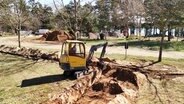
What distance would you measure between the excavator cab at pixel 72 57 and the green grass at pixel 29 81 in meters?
0.75

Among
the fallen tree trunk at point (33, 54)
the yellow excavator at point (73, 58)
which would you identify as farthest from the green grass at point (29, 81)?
the fallen tree trunk at point (33, 54)

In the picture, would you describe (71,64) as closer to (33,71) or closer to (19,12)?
(33,71)

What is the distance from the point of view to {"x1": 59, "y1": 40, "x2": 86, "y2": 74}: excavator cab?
15805 millimetres

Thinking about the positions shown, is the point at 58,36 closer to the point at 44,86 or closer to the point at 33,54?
the point at 33,54

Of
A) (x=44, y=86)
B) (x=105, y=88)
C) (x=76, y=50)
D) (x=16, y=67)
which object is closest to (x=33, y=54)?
(x=16, y=67)

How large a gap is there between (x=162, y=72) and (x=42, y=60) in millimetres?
10247

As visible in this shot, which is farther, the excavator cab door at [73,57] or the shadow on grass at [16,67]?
the shadow on grass at [16,67]

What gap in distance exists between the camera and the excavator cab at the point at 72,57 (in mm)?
15805

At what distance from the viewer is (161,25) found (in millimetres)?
21109

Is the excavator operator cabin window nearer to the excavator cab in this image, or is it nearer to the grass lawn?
the excavator cab

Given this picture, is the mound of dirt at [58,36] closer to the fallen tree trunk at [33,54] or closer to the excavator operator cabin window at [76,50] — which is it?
the fallen tree trunk at [33,54]

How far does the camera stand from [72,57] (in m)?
15.8

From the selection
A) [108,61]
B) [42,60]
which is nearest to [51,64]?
[42,60]

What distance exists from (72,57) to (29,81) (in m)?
2.58
